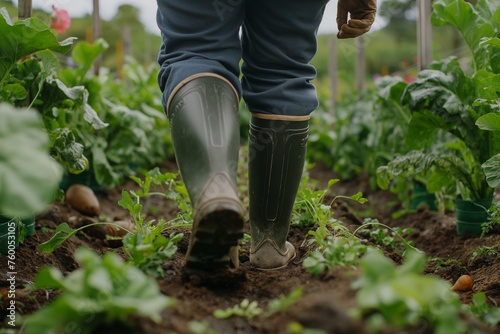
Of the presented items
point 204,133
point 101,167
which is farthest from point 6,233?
point 101,167

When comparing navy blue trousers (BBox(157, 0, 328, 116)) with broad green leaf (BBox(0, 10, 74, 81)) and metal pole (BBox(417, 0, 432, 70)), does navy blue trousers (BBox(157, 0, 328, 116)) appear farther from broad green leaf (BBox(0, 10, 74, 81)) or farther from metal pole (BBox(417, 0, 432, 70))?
metal pole (BBox(417, 0, 432, 70))

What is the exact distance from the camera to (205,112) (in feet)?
5.98

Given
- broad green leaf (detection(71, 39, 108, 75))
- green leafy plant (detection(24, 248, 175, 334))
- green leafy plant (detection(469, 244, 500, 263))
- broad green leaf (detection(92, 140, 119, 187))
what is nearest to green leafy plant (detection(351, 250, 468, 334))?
green leafy plant (detection(24, 248, 175, 334))

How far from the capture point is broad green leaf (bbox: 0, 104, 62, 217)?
3.81ft

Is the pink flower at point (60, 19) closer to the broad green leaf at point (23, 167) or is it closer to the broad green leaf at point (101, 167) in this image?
the broad green leaf at point (101, 167)

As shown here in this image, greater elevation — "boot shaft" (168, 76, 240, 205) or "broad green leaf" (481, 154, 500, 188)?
"boot shaft" (168, 76, 240, 205)

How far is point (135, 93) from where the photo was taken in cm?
558

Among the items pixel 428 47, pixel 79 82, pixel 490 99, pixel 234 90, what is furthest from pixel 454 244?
pixel 79 82

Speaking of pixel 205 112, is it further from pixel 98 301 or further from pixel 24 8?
pixel 24 8

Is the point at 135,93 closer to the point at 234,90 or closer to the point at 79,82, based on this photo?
the point at 79,82

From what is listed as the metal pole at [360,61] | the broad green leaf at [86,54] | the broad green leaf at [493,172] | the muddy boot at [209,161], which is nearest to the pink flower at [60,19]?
the broad green leaf at [86,54]

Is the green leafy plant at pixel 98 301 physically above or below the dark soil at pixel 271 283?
above

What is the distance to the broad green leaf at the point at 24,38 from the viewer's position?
2316 millimetres

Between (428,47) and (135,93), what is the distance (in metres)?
2.63
